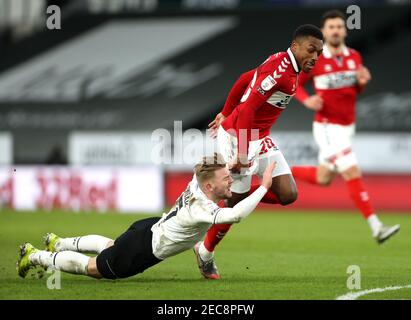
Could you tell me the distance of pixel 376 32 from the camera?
67.5 feet

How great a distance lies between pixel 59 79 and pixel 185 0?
353cm

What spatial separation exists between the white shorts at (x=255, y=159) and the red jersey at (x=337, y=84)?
11.0ft

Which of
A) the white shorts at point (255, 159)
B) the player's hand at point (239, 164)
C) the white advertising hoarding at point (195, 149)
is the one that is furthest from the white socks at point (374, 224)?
the white advertising hoarding at point (195, 149)

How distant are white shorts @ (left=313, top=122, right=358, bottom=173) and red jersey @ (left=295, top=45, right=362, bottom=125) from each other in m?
0.09

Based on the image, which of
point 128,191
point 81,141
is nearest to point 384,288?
point 128,191

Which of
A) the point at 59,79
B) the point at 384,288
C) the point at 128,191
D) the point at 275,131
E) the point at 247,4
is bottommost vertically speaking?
the point at 384,288

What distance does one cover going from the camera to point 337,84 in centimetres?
1148

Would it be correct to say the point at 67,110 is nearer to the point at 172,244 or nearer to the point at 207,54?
the point at 207,54

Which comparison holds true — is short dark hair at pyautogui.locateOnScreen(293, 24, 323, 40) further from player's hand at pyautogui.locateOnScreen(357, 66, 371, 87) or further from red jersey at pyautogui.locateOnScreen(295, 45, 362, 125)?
red jersey at pyautogui.locateOnScreen(295, 45, 362, 125)

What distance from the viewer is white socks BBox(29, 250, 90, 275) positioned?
7082 millimetres

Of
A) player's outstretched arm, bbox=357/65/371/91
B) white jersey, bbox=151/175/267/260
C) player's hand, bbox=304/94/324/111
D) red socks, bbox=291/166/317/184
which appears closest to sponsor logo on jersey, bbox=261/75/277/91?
white jersey, bbox=151/175/267/260

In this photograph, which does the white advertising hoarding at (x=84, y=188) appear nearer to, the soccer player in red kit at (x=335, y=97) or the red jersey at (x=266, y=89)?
the soccer player in red kit at (x=335, y=97)

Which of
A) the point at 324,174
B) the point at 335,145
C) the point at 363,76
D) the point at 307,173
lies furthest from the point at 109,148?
the point at 363,76

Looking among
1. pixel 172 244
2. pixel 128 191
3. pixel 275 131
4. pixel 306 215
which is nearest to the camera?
pixel 172 244
